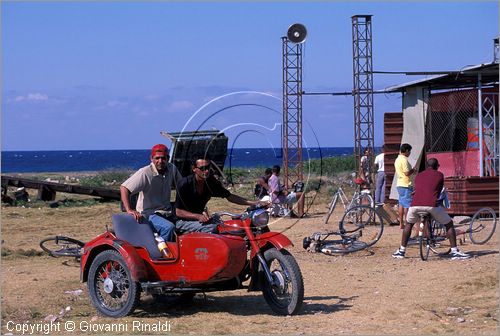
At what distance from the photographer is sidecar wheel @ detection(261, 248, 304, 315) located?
32.3 feet

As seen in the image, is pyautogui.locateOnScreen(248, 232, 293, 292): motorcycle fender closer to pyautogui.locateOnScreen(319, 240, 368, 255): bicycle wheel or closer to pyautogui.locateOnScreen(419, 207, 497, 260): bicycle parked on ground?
pyautogui.locateOnScreen(419, 207, 497, 260): bicycle parked on ground

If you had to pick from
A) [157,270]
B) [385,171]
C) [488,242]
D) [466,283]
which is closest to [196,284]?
[157,270]

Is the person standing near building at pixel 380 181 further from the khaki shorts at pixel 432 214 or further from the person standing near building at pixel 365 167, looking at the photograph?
the khaki shorts at pixel 432 214

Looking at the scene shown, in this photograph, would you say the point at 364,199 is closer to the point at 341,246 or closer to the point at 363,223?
the point at 363,223

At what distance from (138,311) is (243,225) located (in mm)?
1669

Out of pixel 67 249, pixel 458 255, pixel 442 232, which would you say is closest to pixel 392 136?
pixel 442 232

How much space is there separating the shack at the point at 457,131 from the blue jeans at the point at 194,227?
11501 mm

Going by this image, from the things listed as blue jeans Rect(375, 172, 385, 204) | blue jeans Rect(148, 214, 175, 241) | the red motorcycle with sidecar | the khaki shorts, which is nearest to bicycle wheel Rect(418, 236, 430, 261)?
the khaki shorts

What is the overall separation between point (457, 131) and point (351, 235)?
724cm

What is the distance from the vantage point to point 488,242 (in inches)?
644

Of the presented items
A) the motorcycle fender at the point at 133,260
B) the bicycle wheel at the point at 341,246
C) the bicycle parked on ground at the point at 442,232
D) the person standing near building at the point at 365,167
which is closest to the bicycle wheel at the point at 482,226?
the bicycle parked on ground at the point at 442,232

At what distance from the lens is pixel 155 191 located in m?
10.4

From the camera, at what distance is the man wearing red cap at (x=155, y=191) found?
1020cm

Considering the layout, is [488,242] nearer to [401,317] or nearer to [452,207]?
[452,207]
